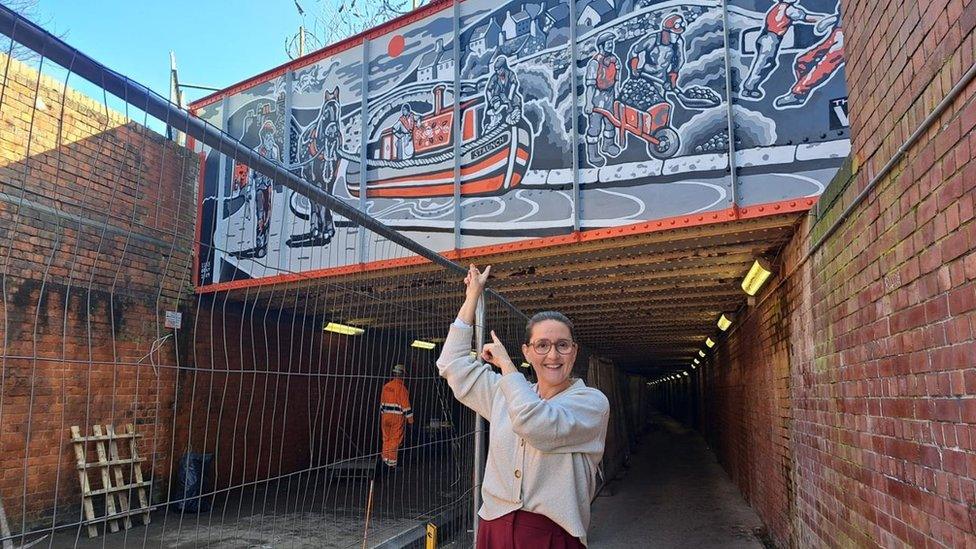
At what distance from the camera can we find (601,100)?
660 centimetres

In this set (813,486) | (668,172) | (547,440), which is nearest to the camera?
(547,440)

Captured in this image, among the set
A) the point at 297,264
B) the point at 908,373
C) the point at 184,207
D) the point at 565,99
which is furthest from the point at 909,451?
the point at 184,207

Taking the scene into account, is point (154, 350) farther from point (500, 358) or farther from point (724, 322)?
point (724, 322)

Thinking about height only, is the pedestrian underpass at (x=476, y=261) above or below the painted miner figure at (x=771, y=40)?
below

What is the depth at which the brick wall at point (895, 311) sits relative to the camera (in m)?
2.20

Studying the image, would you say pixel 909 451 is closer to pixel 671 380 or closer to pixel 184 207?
pixel 184 207

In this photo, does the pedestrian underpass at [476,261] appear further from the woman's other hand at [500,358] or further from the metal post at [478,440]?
the woman's other hand at [500,358]

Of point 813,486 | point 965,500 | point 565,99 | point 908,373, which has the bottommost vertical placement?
point 813,486

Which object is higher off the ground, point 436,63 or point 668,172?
point 436,63

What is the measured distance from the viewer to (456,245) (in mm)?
7254

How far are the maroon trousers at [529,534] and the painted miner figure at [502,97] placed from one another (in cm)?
585

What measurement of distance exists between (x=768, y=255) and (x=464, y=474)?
4452 mm

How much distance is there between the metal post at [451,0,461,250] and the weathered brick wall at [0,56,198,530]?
303 cm

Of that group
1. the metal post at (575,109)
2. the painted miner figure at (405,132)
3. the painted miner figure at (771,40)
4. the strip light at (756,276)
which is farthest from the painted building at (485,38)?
the strip light at (756,276)
